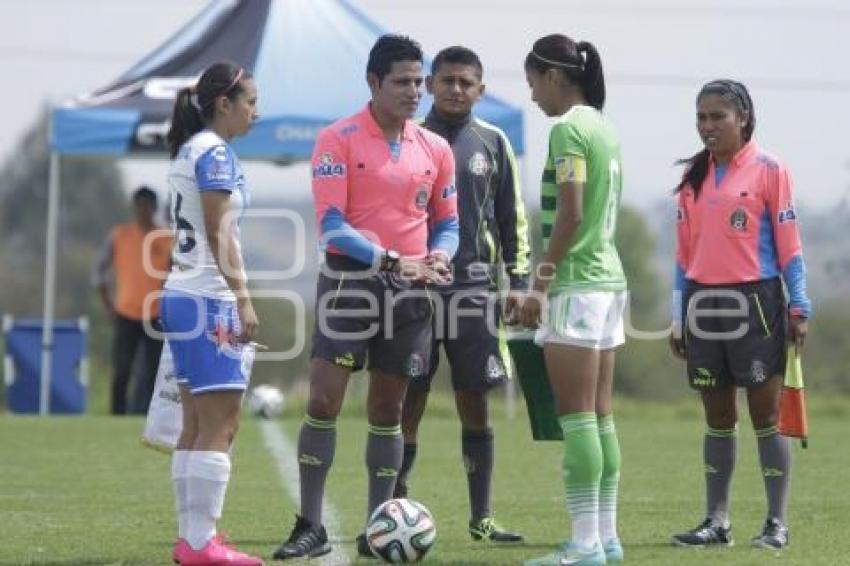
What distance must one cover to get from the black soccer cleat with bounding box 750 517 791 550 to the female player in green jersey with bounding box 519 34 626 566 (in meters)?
1.04

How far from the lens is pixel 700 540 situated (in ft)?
29.5

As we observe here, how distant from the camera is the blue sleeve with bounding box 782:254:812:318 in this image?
8953 mm

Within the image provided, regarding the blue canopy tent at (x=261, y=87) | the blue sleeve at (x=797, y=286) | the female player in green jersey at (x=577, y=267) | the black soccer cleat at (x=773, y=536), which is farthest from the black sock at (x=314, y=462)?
the blue canopy tent at (x=261, y=87)

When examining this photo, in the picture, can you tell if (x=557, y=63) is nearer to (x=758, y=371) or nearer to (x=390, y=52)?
(x=390, y=52)

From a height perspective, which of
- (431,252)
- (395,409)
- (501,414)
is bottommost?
(501,414)

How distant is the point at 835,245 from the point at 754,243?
74.2 feet

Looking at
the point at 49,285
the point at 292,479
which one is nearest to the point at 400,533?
the point at 292,479

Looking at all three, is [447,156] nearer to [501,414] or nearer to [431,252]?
[431,252]

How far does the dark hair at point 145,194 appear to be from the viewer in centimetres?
1898

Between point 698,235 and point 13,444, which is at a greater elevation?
point 698,235

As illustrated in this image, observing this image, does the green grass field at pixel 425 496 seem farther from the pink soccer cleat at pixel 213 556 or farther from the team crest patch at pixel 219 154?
the team crest patch at pixel 219 154

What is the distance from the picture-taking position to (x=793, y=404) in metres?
8.98

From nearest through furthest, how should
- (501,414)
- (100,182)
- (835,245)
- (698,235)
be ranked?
(698,235)
(501,414)
(835,245)
(100,182)

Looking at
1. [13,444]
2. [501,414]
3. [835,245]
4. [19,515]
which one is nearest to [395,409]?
Answer: [19,515]
